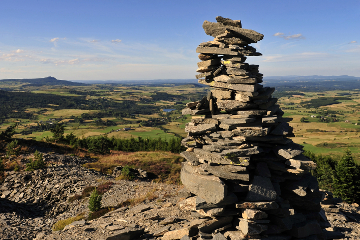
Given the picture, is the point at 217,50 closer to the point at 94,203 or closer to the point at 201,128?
the point at 201,128

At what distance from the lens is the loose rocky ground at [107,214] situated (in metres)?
13.2

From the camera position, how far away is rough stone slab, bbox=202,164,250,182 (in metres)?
11.0

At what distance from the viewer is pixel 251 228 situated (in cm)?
1058

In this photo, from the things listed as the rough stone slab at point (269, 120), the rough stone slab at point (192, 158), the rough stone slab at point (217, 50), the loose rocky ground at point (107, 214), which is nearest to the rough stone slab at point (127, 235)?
the loose rocky ground at point (107, 214)

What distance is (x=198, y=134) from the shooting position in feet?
42.2

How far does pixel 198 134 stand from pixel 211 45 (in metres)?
5.01

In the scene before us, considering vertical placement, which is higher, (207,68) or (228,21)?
(228,21)

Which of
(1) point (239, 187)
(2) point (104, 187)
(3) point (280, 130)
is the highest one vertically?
(3) point (280, 130)

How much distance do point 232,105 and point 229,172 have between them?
344 centimetres

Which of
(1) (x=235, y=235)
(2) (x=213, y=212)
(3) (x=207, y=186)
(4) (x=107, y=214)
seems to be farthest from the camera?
(4) (x=107, y=214)

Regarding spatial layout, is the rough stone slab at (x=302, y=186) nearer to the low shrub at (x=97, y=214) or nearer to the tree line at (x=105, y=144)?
the low shrub at (x=97, y=214)

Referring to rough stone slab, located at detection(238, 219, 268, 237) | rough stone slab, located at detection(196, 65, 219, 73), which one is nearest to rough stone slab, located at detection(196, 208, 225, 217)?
rough stone slab, located at detection(238, 219, 268, 237)

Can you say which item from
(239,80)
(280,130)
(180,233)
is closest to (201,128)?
(239,80)

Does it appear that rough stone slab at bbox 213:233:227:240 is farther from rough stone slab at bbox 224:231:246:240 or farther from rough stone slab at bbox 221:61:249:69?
rough stone slab at bbox 221:61:249:69
